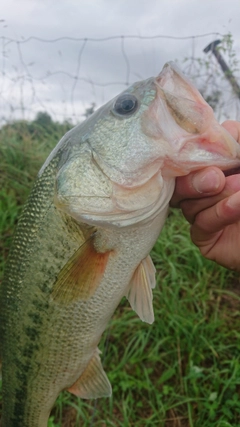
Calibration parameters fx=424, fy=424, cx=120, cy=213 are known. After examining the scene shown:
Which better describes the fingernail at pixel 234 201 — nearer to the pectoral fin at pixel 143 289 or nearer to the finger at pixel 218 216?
the finger at pixel 218 216

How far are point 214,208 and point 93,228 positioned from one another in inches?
15.5

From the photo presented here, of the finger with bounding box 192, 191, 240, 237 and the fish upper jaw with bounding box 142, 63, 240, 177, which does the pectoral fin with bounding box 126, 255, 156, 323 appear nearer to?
the finger with bounding box 192, 191, 240, 237

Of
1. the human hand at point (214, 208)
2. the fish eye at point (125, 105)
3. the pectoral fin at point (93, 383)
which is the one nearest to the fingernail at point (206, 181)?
the human hand at point (214, 208)

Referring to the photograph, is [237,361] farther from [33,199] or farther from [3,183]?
[3,183]

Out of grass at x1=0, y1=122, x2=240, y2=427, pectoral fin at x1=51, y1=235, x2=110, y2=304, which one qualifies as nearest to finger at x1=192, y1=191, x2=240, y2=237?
pectoral fin at x1=51, y1=235, x2=110, y2=304

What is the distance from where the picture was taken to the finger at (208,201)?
4.26 ft

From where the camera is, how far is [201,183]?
4.05ft

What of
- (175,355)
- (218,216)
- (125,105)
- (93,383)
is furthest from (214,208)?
(175,355)

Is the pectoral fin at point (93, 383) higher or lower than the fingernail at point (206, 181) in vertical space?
lower

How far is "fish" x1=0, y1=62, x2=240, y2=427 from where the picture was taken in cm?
121

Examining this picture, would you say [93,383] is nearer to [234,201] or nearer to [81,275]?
[81,275]

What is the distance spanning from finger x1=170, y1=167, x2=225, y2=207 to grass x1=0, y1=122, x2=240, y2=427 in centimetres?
139

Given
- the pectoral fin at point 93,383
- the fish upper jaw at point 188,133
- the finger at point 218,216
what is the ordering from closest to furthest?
the fish upper jaw at point 188,133 < the finger at point 218,216 < the pectoral fin at point 93,383

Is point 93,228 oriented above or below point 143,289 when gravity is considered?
above
